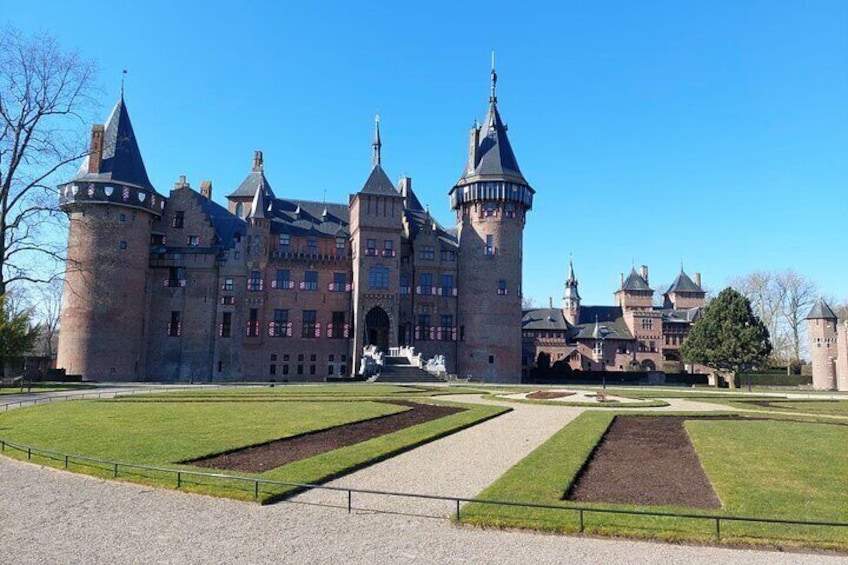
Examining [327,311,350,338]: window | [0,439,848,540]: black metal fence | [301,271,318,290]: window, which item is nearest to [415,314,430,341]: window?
[327,311,350,338]: window

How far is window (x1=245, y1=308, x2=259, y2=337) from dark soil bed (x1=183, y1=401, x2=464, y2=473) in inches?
1275

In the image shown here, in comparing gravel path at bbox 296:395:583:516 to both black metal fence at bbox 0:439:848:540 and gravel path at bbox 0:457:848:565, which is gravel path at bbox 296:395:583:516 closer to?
black metal fence at bbox 0:439:848:540

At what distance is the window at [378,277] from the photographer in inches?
1997

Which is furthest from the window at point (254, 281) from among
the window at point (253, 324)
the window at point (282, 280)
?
the window at point (253, 324)

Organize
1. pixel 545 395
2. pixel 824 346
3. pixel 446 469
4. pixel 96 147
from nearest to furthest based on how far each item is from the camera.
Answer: pixel 446 469 → pixel 545 395 → pixel 96 147 → pixel 824 346

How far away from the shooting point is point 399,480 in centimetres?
1112

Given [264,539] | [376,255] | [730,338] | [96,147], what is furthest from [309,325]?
[264,539]

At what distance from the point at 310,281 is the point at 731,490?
146 ft

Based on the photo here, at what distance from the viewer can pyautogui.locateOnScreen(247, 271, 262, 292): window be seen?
50.7m

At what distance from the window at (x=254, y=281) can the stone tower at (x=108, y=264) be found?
26.4 feet

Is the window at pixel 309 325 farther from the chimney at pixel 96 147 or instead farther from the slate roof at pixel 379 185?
the chimney at pixel 96 147

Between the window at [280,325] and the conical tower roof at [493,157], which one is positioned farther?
the conical tower roof at [493,157]

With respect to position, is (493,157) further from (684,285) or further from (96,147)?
(684,285)

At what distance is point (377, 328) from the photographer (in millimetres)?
54094
